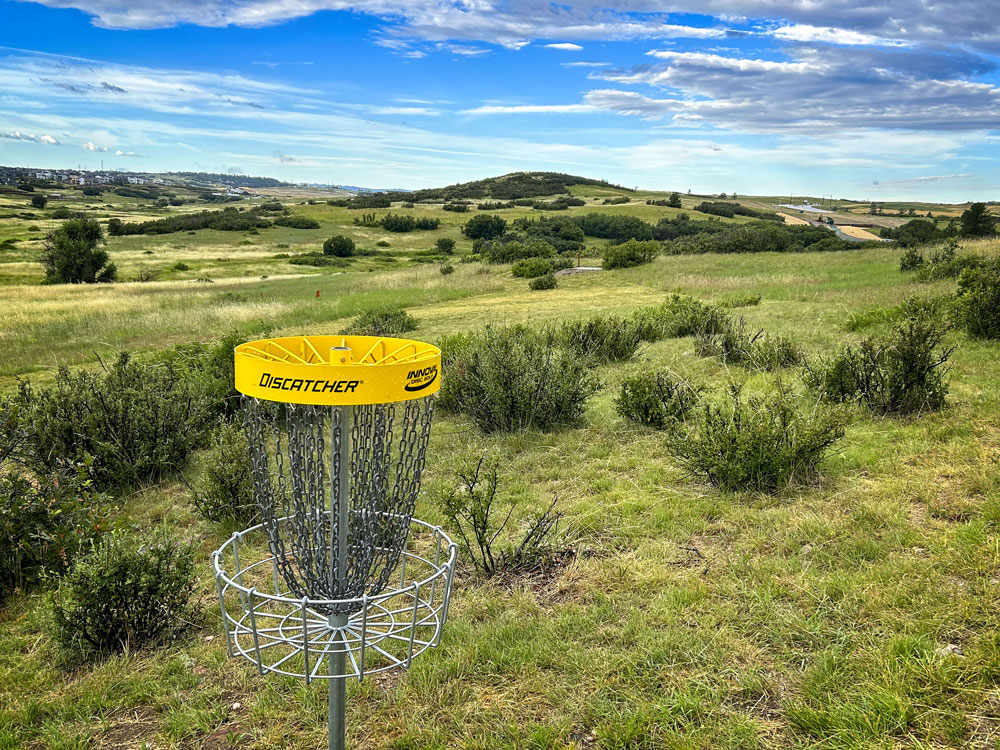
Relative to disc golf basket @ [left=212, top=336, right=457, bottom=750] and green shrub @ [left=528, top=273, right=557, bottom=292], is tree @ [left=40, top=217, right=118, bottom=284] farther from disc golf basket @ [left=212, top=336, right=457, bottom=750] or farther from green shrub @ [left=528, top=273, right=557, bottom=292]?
disc golf basket @ [left=212, top=336, right=457, bottom=750]

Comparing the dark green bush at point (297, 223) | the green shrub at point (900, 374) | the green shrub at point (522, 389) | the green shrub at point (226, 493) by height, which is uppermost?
the dark green bush at point (297, 223)

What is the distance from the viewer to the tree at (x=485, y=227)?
7856cm

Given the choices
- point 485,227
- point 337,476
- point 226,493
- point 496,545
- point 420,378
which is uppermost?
point 485,227

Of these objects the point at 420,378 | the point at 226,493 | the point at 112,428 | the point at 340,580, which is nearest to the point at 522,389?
the point at 226,493

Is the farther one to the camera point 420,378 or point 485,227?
point 485,227

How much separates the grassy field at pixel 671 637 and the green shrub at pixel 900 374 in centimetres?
39

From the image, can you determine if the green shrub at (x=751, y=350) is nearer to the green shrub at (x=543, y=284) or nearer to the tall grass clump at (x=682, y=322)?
the tall grass clump at (x=682, y=322)

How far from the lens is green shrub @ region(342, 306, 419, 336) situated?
1680cm

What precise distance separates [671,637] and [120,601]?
135 inches

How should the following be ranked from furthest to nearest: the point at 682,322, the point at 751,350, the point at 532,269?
the point at 532,269
the point at 682,322
the point at 751,350

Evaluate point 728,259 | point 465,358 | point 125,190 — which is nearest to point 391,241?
point 728,259

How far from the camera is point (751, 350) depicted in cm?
1029

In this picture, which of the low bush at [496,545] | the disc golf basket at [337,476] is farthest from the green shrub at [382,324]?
the disc golf basket at [337,476]

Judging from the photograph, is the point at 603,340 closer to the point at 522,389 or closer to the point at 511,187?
the point at 522,389
